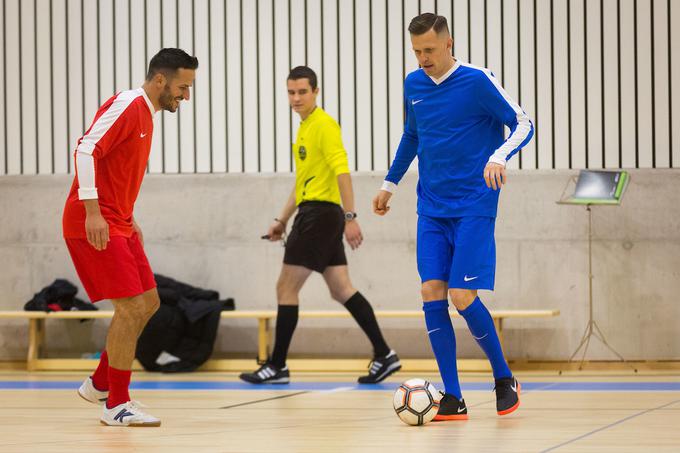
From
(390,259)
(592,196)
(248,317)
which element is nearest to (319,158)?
(390,259)

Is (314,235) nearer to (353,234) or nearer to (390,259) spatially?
(353,234)

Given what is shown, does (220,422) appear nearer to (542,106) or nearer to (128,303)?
(128,303)

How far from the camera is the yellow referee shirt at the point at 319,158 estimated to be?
7.13 metres

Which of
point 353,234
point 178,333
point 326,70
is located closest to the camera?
point 353,234

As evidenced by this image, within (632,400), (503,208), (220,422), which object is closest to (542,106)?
(503,208)

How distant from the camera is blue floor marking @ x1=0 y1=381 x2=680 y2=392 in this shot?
679 centimetres

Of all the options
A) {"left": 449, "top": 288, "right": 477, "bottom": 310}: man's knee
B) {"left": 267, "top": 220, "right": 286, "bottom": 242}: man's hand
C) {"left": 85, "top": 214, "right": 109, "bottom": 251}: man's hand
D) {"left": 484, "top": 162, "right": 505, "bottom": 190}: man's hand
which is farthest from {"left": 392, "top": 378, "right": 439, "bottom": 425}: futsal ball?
{"left": 267, "top": 220, "right": 286, "bottom": 242}: man's hand

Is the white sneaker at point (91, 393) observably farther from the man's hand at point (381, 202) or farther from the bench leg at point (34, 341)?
the bench leg at point (34, 341)

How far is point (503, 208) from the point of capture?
872cm

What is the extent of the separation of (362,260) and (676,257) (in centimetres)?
248

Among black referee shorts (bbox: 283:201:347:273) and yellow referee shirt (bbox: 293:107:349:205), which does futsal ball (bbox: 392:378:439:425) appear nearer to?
black referee shorts (bbox: 283:201:347:273)

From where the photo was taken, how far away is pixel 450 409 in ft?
16.2

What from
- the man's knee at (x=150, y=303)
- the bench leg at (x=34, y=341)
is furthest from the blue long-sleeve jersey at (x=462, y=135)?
the bench leg at (x=34, y=341)

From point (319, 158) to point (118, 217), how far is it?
2497mm
